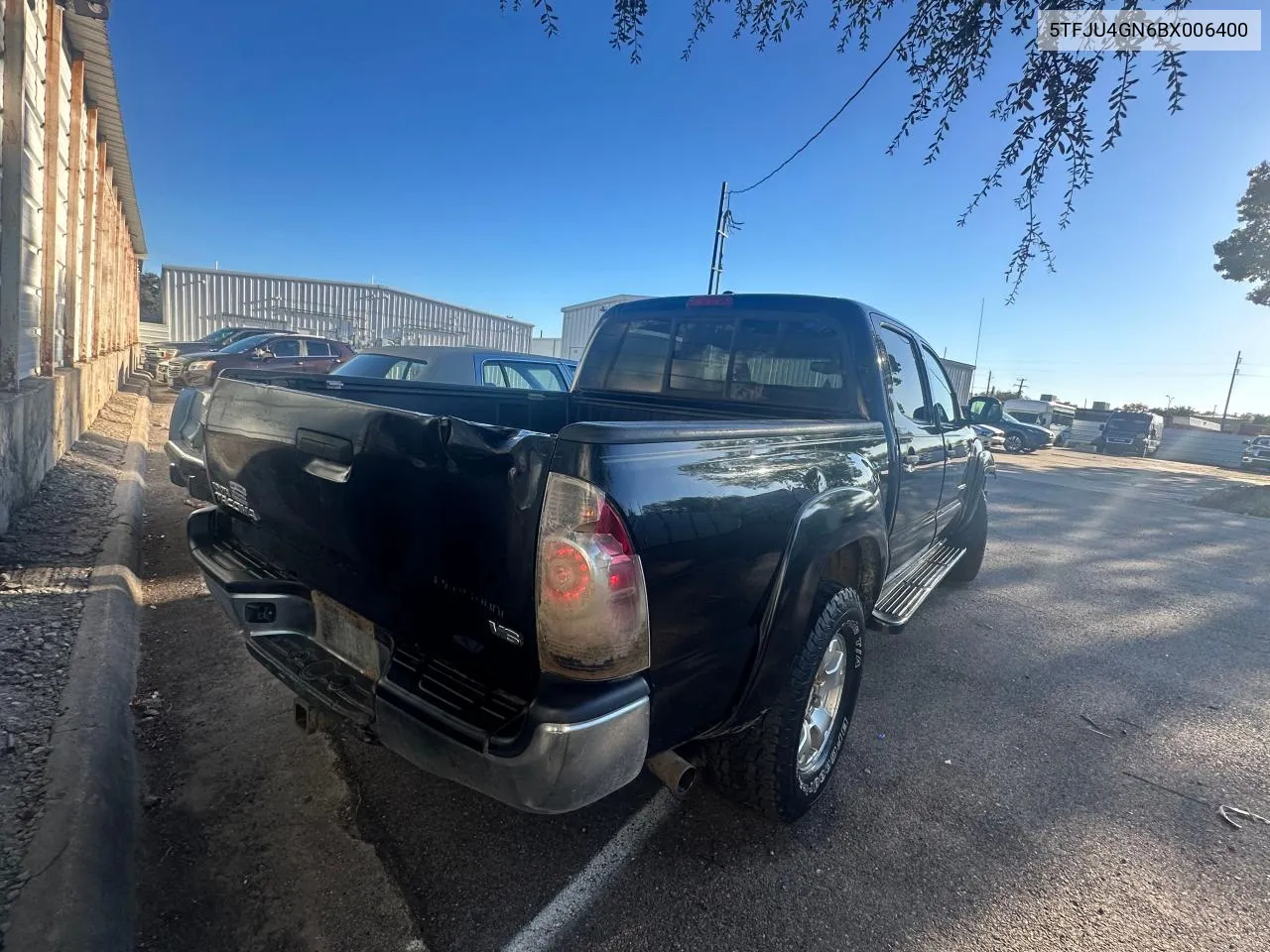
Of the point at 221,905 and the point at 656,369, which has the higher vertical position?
the point at 656,369

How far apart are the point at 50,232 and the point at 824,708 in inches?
340

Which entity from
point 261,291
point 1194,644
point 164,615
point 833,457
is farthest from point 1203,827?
point 261,291

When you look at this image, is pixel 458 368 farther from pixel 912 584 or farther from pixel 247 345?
pixel 247 345

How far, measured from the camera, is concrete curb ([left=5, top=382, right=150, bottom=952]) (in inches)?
66.9

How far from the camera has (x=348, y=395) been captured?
317 cm

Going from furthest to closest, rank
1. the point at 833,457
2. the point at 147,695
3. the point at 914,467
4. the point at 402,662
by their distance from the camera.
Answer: the point at 914,467, the point at 147,695, the point at 833,457, the point at 402,662

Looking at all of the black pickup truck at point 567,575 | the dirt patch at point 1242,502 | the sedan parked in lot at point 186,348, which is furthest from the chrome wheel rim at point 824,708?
the sedan parked in lot at point 186,348

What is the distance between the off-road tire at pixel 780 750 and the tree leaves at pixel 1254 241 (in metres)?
28.6

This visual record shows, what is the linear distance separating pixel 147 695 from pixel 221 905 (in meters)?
1.48

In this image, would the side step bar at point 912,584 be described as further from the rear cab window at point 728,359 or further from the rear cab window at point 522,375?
the rear cab window at point 522,375

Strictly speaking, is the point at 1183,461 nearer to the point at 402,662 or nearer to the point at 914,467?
the point at 914,467

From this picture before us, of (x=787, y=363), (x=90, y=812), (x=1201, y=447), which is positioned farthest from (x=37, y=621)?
(x=1201, y=447)

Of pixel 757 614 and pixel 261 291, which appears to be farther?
pixel 261 291

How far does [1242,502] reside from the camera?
43.9ft
